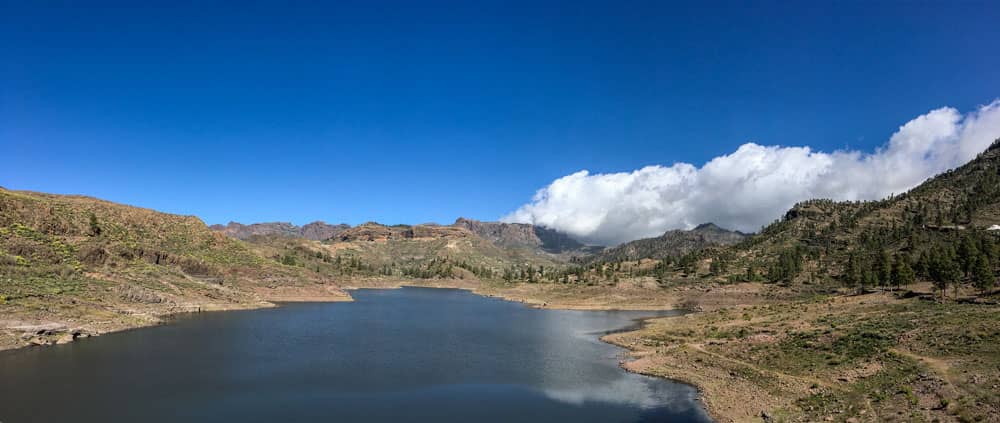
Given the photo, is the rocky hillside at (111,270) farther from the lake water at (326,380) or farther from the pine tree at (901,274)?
the pine tree at (901,274)

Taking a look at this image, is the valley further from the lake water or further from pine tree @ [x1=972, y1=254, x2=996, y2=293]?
the lake water

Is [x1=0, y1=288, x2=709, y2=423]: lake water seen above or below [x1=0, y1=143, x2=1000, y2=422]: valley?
below

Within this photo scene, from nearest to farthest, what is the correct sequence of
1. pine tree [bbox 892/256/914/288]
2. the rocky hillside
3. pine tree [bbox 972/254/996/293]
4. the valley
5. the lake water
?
the lake water < the valley < the rocky hillside < pine tree [bbox 972/254/996/293] < pine tree [bbox 892/256/914/288]

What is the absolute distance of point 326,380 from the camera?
5006 cm

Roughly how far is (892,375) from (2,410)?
2657 inches

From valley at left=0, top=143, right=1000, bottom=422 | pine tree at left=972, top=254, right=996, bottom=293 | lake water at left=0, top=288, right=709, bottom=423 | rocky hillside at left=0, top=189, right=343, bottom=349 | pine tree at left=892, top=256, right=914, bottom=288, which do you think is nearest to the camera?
lake water at left=0, top=288, right=709, bottom=423

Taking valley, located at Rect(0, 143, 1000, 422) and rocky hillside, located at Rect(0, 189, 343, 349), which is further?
rocky hillside, located at Rect(0, 189, 343, 349)

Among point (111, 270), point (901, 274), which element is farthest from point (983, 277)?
point (111, 270)

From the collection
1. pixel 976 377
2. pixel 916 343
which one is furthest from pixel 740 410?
pixel 916 343

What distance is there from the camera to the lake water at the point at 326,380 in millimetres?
39531

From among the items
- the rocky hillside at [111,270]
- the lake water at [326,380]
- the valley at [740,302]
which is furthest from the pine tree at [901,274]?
the rocky hillside at [111,270]

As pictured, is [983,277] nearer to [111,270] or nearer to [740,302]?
[740,302]

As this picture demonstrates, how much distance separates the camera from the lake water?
39531 mm

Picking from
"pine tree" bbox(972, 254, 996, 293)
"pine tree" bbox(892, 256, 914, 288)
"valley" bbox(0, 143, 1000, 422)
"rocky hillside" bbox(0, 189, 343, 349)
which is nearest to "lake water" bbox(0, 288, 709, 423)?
"valley" bbox(0, 143, 1000, 422)
